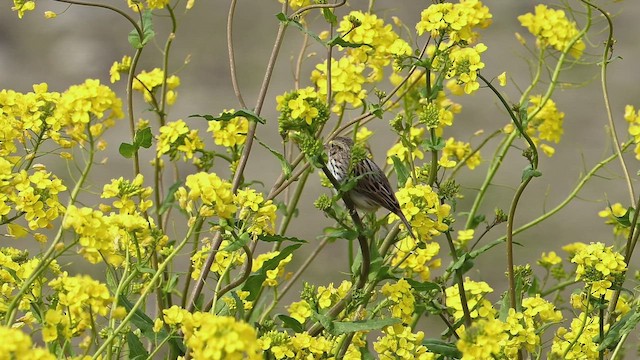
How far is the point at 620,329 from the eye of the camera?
107 inches

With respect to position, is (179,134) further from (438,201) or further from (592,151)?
(592,151)

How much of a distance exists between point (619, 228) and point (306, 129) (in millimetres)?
1370

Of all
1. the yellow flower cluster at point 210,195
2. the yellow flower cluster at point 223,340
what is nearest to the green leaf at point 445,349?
the yellow flower cluster at point 210,195

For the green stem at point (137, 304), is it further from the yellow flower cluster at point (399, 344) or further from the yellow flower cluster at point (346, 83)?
the yellow flower cluster at point (346, 83)

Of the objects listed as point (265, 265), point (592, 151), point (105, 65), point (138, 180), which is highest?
point (105, 65)

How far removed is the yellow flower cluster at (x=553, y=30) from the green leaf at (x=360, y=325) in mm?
1418

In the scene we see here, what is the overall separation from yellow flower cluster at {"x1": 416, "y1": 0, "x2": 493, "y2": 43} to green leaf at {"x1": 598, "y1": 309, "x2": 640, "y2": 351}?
82 cm

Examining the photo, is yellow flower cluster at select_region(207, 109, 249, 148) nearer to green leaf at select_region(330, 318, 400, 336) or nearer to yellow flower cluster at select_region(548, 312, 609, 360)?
green leaf at select_region(330, 318, 400, 336)

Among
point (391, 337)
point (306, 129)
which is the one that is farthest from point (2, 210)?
point (391, 337)

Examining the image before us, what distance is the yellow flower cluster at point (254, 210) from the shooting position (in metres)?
2.38

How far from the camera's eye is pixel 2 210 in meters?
2.41

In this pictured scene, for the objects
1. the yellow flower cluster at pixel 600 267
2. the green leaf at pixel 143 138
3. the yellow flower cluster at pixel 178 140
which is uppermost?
the yellow flower cluster at pixel 178 140

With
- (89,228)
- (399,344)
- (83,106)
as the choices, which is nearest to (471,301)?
(399,344)

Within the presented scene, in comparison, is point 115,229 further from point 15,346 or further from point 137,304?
point 15,346
